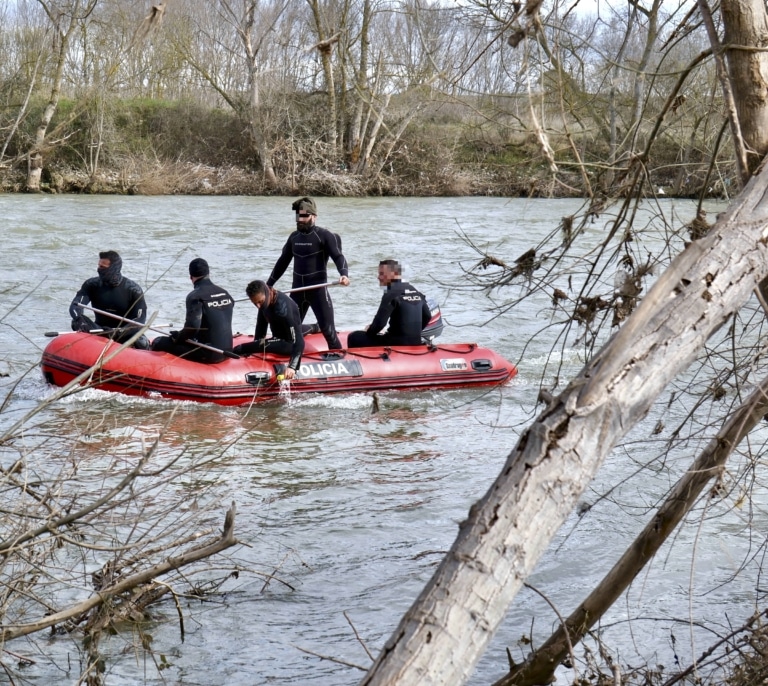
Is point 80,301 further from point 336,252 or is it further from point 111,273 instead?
point 336,252

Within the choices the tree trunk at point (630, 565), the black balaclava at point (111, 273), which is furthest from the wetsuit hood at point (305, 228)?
the tree trunk at point (630, 565)

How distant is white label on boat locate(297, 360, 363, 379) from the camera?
384 inches

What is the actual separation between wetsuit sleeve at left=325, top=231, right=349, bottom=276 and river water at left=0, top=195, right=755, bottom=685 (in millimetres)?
1254

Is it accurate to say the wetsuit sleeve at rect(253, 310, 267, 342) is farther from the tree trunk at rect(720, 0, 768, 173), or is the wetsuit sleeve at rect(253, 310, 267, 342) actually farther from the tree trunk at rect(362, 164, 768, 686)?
the tree trunk at rect(362, 164, 768, 686)

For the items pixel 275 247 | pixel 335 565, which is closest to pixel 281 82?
pixel 275 247

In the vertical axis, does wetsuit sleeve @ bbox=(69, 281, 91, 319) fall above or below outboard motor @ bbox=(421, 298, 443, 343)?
above

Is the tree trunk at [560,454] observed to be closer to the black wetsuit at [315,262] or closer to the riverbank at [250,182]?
the black wetsuit at [315,262]

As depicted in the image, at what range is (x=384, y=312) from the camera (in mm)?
9977

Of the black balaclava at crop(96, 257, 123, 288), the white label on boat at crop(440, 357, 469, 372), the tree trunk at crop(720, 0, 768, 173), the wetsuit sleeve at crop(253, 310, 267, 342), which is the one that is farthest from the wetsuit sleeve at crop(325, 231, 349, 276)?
the tree trunk at crop(720, 0, 768, 173)

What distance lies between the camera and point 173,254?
17797 mm

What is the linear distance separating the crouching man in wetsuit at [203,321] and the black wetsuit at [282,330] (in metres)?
0.29

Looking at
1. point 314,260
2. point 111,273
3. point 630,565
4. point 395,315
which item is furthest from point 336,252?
point 630,565

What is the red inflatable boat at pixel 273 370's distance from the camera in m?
9.11

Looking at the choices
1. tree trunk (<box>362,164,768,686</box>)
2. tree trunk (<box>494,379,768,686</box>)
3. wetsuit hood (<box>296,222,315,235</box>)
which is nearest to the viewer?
tree trunk (<box>362,164,768,686</box>)
